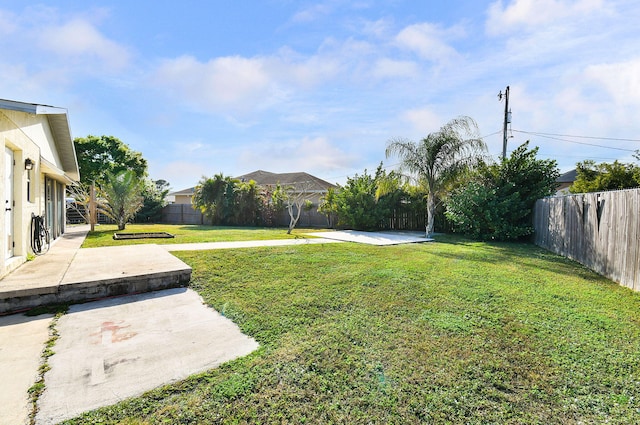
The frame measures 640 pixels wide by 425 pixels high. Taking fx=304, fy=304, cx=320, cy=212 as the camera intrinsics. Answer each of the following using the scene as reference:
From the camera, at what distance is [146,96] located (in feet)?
36.6

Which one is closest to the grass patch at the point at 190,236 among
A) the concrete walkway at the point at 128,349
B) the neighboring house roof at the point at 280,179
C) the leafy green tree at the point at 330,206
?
the leafy green tree at the point at 330,206

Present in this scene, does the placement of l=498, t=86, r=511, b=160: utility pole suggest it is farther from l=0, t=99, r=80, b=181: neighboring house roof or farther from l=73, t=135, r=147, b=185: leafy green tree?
l=73, t=135, r=147, b=185: leafy green tree

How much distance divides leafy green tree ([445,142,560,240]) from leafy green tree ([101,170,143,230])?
13912mm

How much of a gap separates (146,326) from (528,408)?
3.64 m

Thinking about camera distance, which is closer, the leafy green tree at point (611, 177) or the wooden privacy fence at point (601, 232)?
the wooden privacy fence at point (601, 232)

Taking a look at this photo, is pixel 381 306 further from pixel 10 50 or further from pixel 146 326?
pixel 10 50

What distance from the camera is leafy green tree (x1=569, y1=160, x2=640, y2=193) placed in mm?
12738

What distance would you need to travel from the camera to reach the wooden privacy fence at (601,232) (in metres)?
5.07

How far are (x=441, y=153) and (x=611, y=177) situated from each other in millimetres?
7618

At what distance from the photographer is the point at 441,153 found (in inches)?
492

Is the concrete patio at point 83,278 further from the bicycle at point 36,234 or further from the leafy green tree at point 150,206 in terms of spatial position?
the leafy green tree at point 150,206

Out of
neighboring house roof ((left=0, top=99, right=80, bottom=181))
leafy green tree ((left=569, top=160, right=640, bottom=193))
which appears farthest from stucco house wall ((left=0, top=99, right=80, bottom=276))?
leafy green tree ((left=569, top=160, right=640, bottom=193))

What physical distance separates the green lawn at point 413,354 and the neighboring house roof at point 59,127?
352cm

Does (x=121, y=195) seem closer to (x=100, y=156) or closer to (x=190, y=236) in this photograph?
(x=190, y=236)
